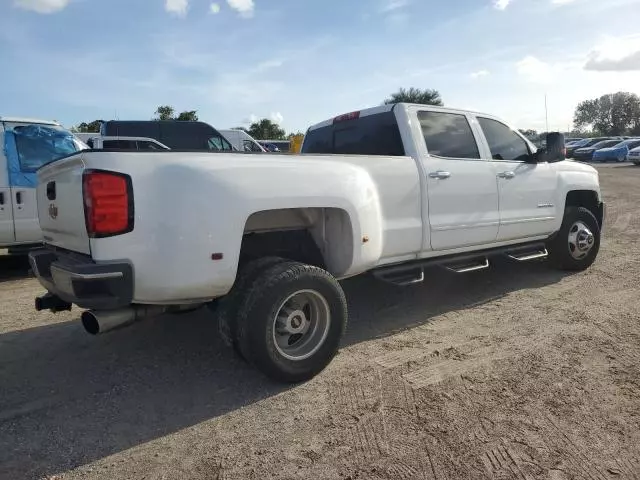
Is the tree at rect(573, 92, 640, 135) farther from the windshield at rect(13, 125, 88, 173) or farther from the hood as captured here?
the windshield at rect(13, 125, 88, 173)

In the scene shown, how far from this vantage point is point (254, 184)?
312 centimetres

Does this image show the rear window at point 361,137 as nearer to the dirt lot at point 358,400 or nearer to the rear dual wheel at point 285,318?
the dirt lot at point 358,400

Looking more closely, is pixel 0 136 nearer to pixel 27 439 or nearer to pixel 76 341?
pixel 76 341

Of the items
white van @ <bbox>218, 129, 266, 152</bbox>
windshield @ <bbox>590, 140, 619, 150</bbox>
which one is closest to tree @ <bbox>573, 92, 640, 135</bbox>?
windshield @ <bbox>590, 140, 619, 150</bbox>

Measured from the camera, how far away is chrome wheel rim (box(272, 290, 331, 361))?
340 centimetres

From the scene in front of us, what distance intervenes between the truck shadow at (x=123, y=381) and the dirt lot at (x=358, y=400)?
1 centimetres

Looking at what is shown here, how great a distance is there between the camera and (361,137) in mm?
4957

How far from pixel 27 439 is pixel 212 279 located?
1.35 meters

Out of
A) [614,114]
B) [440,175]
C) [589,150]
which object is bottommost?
[440,175]

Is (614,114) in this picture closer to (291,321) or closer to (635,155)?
(635,155)

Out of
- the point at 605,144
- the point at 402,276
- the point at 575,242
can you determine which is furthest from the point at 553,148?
the point at 605,144

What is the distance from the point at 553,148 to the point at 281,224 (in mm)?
3488

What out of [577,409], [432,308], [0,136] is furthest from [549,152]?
[0,136]

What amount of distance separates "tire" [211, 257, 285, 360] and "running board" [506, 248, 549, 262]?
3.08 m
